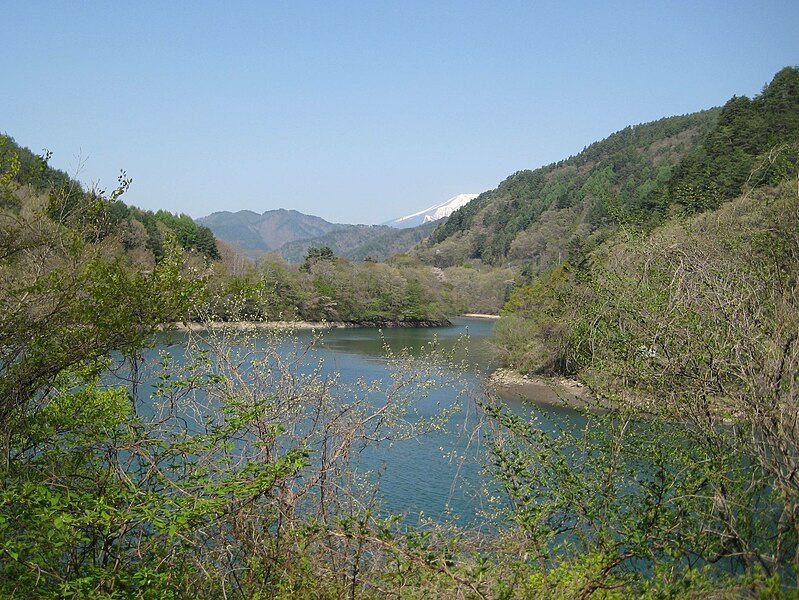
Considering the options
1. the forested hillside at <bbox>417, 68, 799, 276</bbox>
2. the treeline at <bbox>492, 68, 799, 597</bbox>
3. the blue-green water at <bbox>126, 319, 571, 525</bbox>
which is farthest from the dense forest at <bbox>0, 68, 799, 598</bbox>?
the forested hillside at <bbox>417, 68, 799, 276</bbox>

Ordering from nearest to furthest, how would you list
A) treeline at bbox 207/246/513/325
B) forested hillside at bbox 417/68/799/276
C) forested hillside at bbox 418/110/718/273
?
forested hillside at bbox 417/68/799/276
treeline at bbox 207/246/513/325
forested hillside at bbox 418/110/718/273

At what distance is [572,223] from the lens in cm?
8031

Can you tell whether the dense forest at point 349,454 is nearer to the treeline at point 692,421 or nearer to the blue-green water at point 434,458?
the treeline at point 692,421

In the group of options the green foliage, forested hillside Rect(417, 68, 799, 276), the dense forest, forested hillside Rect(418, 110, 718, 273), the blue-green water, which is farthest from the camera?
forested hillside Rect(418, 110, 718, 273)

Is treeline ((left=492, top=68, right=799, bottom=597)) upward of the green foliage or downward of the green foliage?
downward

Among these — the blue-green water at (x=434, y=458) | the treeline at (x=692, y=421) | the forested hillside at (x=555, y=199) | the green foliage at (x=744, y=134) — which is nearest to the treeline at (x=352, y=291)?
the forested hillside at (x=555, y=199)

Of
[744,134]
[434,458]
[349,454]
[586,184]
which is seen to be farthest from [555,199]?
[349,454]

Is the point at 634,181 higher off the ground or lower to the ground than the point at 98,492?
higher

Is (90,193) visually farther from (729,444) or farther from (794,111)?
(794,111)

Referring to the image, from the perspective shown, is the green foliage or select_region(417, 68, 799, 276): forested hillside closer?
the green foliage

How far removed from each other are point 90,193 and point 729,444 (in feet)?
19.1

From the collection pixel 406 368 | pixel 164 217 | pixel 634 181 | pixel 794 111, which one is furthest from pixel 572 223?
pixel 406 368

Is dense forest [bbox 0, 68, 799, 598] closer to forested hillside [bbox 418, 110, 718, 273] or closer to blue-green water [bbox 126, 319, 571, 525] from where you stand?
blue-green water [bbox 126, 319, 571, 525]

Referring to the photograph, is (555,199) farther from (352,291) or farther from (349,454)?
(349,454)
